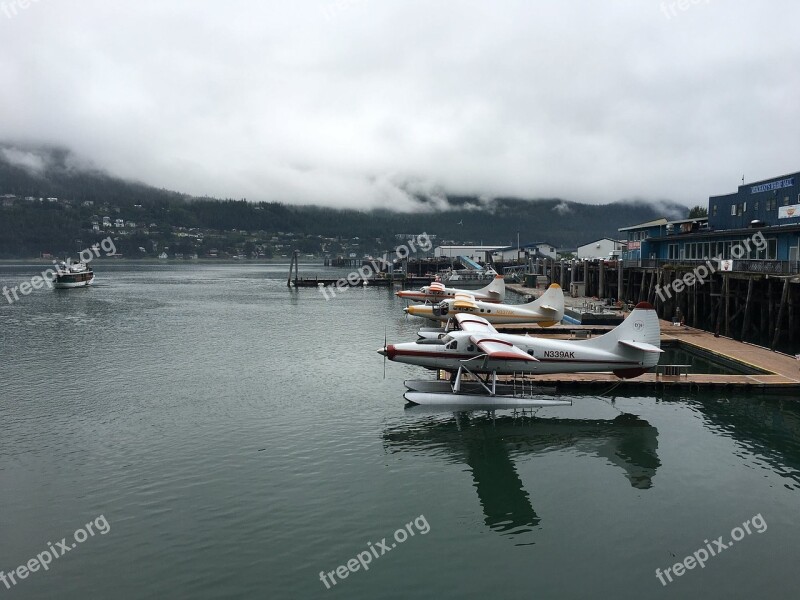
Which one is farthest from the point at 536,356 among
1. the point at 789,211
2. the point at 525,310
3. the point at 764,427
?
the point at 789,211

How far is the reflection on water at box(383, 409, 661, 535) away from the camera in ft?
57.5

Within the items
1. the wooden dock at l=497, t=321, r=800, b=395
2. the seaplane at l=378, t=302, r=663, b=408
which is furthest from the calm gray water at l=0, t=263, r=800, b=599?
the seaplane at l=378, t=302, r=663, b=408

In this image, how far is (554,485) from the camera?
1833 centimetres

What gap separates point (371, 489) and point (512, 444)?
6.79m

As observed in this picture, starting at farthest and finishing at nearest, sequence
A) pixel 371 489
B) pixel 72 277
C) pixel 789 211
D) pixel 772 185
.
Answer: pixel 72 277 → pixel 772 185 → pixel 789 211 → pixel 371 489

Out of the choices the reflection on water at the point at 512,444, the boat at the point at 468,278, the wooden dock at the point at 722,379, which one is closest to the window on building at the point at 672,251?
the wooden dock at the point at 722,379

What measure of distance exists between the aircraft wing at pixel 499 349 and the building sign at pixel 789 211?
1223 inches

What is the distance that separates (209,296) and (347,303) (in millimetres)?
28695

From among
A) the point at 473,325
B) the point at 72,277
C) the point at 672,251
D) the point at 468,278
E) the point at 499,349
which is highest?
the point at 672,251

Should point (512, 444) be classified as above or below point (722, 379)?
below

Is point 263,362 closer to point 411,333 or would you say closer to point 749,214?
point 411,333

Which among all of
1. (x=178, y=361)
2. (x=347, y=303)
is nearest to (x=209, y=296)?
(x=347, y=303)

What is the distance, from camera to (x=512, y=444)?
22109mm

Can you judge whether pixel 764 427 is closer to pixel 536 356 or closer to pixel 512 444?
pixel 536 356
